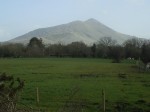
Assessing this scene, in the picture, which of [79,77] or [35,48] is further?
[35,48]

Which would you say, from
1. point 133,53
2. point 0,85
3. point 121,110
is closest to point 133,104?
point 121,110

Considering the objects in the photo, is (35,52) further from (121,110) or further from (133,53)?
(121,110)

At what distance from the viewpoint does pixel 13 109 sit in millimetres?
5391

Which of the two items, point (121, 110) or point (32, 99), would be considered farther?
point (32, 99)

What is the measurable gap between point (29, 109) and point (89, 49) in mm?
154523

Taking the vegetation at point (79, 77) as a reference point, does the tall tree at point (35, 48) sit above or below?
above

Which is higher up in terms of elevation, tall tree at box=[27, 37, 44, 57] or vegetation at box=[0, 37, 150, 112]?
tall tree at box=[27, 37, 44, 57]

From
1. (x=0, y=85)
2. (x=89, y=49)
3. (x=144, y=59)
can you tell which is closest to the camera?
(x=0, y=85)

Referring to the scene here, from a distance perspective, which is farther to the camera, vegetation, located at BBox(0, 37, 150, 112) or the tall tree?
the tall tree

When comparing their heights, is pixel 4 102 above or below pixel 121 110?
above

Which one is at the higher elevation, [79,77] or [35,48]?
[35,48]

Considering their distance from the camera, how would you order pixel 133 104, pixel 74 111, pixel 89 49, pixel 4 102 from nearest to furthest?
1. pixel 4 102
2. pixel 74 111
3. pixel 133 104
4. pixel 89 49

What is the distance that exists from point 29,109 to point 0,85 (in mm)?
2622

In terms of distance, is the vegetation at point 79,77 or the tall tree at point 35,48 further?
the tall tree at point 35,48
